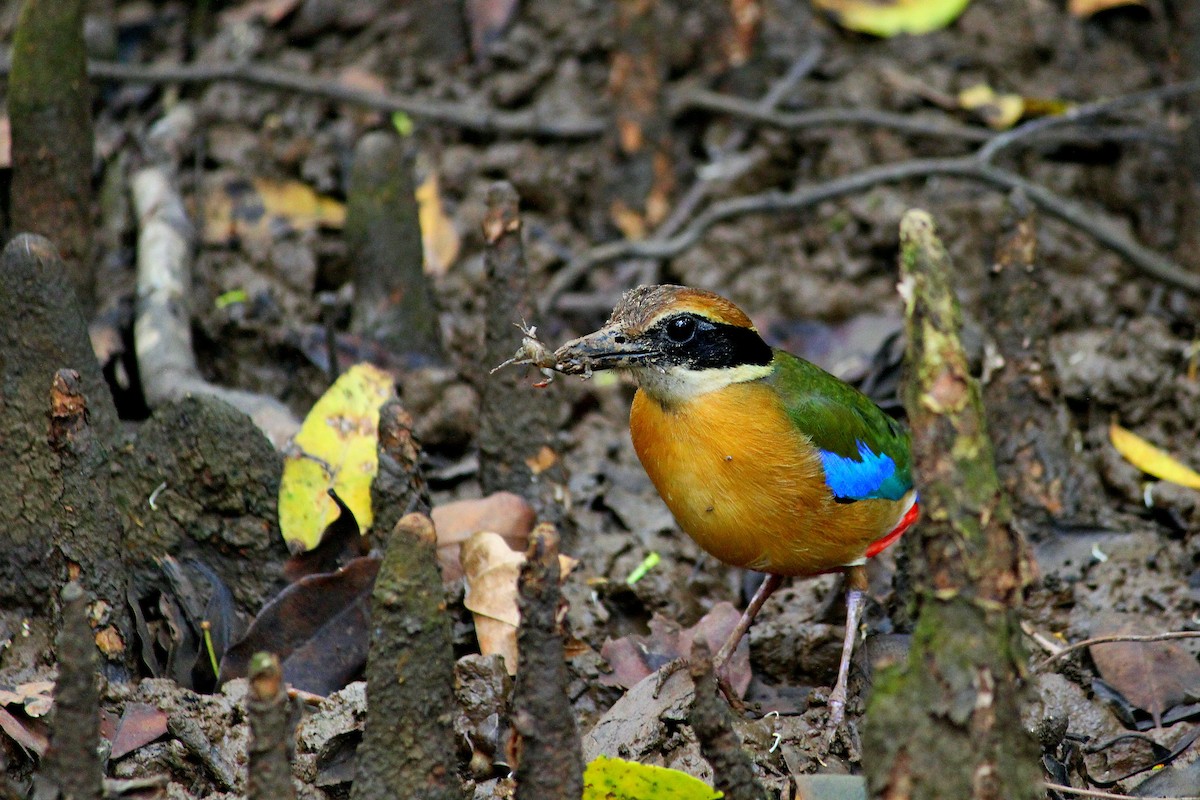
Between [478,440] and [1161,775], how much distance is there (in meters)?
2.89

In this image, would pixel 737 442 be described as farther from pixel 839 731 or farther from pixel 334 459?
pixel 334 459

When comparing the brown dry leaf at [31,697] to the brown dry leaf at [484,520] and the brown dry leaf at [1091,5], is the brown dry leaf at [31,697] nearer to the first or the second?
the brown dry leaf at [484,520]

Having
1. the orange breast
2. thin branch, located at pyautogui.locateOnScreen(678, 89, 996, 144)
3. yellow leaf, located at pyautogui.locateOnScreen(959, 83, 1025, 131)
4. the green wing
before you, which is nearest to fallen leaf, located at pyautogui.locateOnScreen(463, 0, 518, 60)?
thin branch, located at pyautogui.locateOnScreen(678, 89, 996, 144)

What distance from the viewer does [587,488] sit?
637cm

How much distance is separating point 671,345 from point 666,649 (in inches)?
47.5

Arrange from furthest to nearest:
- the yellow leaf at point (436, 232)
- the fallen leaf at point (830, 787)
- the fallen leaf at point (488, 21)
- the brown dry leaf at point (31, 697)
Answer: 1. the fallen leaf at point (488, 21)
2. the yellow leaf at point (436, 232)
3. the brown dry leaf at point (31, 697)
4. the fallen leaf at point (830, 787)

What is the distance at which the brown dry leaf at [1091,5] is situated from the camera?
8492 millimetres

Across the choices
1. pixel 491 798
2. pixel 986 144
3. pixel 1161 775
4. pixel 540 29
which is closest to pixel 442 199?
pixel 540 29

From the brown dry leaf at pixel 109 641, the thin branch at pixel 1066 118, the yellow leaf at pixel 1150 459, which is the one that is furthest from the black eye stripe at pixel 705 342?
the thin branch at pixel 1066 118

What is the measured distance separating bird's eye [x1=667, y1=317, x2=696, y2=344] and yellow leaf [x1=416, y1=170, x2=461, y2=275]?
318cm

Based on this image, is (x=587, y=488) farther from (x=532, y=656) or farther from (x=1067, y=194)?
(x=1067, y=194)

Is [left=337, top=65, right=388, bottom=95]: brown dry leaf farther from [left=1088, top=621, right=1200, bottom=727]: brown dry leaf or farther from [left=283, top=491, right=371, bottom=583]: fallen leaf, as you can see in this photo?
[left=1088, top=621, right=1200, bottom=727]: brown dry leaf

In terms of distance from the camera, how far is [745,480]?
15.4ft

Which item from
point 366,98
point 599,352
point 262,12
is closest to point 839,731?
point 599,352
